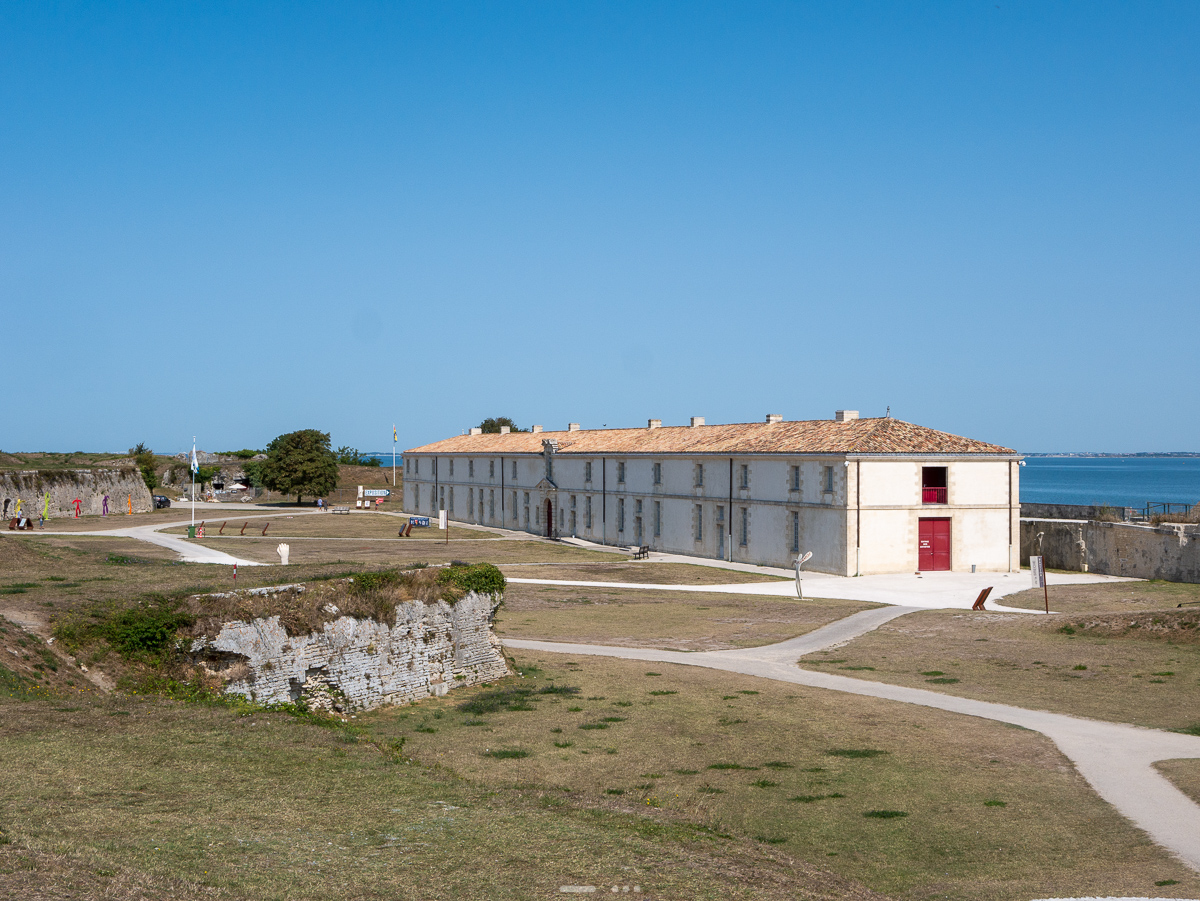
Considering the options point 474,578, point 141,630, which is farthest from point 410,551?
point 141,630

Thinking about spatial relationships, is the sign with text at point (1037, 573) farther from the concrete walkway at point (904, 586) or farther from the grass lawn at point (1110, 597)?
the concrete walkway at point (904, 586)

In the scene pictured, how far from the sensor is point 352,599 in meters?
24.5

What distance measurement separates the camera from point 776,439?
62.5 metres

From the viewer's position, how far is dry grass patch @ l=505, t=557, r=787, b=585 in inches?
2078

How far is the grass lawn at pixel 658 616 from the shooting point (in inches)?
1372

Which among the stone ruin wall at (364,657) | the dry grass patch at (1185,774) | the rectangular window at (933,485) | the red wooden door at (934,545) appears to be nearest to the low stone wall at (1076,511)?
the red wooden door at (934,545)

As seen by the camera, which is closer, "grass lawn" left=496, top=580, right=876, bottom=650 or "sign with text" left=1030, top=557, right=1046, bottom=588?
"grass lawn" left=496, top=580, right=876, bottom=650

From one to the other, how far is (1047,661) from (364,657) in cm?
1925

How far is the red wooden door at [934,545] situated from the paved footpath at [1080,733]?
21.6m

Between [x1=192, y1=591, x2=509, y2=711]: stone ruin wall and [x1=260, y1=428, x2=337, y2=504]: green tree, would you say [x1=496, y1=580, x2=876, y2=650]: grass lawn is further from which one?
[x1=260, y1=428, x2=337, y2=504]: green tree

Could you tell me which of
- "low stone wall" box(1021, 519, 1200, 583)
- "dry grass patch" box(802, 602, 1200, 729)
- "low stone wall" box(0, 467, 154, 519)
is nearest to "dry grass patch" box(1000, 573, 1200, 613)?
"low stone wall" box(1021, 519, 1200, 583)

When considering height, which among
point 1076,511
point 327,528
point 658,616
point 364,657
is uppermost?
point 1076,511

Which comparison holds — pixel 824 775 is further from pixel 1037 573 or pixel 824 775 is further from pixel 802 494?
pixel 802 494

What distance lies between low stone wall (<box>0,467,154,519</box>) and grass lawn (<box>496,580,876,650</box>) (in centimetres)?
5468
